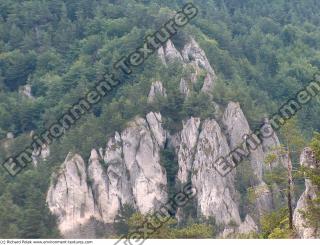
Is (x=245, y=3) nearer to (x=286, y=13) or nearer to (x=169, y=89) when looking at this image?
(x=286, y=13)

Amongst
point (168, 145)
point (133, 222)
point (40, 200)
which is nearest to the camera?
point (133, 222)

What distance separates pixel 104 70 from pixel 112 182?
961 inches

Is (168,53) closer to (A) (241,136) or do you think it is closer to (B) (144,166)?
(A) (241,136)

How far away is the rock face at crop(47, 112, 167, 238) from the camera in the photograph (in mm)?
74938

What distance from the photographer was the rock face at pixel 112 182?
246ft

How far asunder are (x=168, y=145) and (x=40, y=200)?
14452mm

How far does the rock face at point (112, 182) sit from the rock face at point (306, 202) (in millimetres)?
35048

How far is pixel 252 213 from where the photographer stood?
245ft

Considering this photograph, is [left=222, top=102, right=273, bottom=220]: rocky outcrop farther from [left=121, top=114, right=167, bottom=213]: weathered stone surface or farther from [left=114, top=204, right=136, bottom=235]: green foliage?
[left=114, top=204, right=136, bottom=235]: green foliage

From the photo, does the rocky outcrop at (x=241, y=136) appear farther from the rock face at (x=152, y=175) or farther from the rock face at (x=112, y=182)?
the rock face at (x=112, y=182)

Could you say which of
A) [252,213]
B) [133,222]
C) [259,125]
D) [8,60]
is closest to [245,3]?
[8,60]

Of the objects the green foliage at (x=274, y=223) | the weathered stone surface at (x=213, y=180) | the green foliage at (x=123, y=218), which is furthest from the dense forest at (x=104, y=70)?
the green foliage at (x=274, y=223)

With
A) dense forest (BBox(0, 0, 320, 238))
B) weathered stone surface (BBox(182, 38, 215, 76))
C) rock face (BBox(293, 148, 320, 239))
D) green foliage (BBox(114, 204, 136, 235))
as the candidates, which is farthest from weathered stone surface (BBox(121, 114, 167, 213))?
rock face (BBox(293, 148, 320, 239))

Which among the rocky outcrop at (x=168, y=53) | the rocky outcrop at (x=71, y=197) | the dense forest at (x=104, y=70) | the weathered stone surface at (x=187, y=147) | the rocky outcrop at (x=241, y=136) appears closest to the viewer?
the rocky outcrop at (x=71, y=197)
